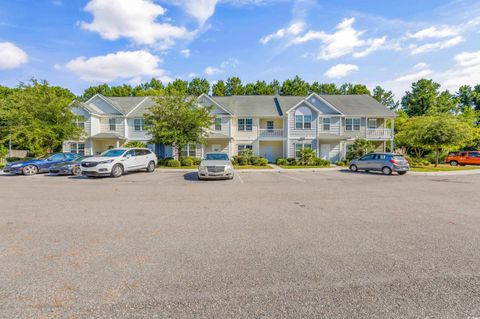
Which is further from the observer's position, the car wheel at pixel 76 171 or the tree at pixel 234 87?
the tree at pixel 234 87

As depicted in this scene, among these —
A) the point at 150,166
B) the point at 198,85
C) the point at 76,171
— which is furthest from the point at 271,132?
the point at 198,85

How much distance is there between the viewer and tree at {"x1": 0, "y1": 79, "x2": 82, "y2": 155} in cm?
1795

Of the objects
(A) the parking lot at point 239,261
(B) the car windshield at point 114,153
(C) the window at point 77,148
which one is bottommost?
(A) the parking lot at point 239,261

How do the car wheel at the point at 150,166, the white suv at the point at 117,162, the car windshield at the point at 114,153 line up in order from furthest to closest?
the car wheel at the point at 150,166, the car windshield at the point at 114,153, the white suv at the point at 117,162

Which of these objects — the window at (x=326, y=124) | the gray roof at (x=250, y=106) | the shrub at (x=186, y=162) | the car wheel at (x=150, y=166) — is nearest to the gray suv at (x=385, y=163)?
the window at (x=326, y=124)

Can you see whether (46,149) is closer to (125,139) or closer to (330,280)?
(125,139)

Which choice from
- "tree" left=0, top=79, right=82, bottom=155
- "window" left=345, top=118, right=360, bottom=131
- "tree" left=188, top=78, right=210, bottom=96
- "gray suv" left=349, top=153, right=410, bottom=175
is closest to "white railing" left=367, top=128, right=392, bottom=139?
"window" left=345, top=118, right=360, bottom=131

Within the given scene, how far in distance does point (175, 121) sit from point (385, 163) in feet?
57.4

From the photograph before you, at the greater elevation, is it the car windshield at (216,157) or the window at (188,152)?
the window at (188,152)

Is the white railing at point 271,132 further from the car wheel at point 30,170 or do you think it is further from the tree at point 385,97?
the tree at point 385,97

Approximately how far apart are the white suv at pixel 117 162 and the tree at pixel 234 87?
36.3m

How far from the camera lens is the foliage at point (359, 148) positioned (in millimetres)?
23750

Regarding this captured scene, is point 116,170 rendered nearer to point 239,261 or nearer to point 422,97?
point 239,261

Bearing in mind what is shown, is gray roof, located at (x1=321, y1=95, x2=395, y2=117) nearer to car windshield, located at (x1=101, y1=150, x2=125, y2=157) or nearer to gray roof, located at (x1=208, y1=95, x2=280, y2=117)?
gray roof, located at (x1=208, y1=95, x2=280, y2=117)
